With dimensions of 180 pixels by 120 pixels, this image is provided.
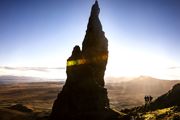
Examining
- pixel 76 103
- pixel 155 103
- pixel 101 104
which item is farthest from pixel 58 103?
pixel 155 103

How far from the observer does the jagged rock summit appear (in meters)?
77.1

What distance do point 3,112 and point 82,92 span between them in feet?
116

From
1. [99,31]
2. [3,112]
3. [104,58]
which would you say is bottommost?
[3,112]

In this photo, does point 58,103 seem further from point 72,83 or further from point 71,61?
point 71,61

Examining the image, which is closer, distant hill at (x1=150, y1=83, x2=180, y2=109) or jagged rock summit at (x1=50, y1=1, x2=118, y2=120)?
jagged rock summit at (x1=50, y1=1, x2=118, y2=120)

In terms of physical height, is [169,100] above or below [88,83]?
below

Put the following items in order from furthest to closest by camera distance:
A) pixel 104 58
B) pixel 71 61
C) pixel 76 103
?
1. pixel 104 58
2. pixel 71 61
3. pixel 76 103

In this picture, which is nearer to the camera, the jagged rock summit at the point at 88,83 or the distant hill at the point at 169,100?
the jagged rock summit at the point at 88,83

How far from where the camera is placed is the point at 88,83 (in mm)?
80125

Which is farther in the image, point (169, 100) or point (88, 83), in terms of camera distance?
point (169, 100)

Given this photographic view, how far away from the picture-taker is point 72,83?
81.2 metres

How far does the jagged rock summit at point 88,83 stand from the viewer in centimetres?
7712

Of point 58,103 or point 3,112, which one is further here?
point 3,112

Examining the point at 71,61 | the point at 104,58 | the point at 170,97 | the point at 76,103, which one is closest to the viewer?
the point at 76,103
